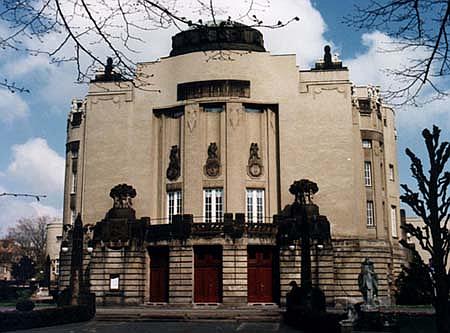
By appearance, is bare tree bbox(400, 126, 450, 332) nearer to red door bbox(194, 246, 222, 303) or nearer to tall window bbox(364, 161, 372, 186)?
red door bbox(194, 246, 222, 303)

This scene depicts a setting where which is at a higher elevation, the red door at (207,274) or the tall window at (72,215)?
the tall window at (72,215)

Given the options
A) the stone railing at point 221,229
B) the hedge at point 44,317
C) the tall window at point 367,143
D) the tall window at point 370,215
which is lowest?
the hedge at point 44,317

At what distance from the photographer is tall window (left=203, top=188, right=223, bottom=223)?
42812 millimetres

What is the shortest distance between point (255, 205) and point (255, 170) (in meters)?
2.52

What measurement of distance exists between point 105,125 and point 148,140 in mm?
4212

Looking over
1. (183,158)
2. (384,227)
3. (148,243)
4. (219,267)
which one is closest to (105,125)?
(183,158)

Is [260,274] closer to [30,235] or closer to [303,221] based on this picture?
[303,221]

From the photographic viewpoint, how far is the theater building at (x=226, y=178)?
40.6m

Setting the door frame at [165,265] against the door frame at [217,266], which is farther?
the door frame at [165,265]

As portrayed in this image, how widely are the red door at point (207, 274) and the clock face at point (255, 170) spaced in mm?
6294

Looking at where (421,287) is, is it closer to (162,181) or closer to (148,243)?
(148,243)

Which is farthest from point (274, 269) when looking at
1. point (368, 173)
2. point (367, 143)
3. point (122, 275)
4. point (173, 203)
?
point (367, 143)

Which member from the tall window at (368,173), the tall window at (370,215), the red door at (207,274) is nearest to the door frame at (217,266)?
the red door at (207,274)

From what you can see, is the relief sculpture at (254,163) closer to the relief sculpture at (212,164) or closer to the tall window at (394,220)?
the relief sculpture at (212,164)
